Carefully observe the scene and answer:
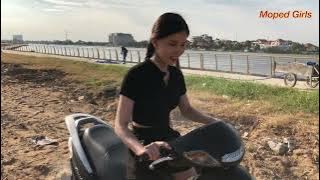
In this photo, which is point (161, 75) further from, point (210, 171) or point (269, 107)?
point (269, 107)

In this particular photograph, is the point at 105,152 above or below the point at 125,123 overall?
below

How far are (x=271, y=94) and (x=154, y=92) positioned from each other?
34.0ft

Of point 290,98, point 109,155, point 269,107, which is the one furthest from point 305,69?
point 109,155

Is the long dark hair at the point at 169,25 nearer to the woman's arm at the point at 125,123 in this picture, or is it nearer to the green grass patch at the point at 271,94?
the woman's arm at the point at 125,123

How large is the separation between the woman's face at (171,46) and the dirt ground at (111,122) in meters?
3.99

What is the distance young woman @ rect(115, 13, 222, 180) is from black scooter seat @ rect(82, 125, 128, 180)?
372mm

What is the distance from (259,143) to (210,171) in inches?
213

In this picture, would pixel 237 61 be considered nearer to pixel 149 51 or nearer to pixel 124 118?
pixel 149 51

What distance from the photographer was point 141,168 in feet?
9.45

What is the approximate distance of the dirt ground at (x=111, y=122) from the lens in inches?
276

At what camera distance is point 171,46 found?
9.34 feet

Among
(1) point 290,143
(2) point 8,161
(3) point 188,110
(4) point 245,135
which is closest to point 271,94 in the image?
(4) point 245,135

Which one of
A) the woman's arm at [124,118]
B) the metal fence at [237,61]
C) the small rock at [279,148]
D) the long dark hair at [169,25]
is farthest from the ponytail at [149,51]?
the metal fence at [237,61]

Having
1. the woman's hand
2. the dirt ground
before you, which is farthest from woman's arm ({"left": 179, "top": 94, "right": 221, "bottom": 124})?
the dirt ground
